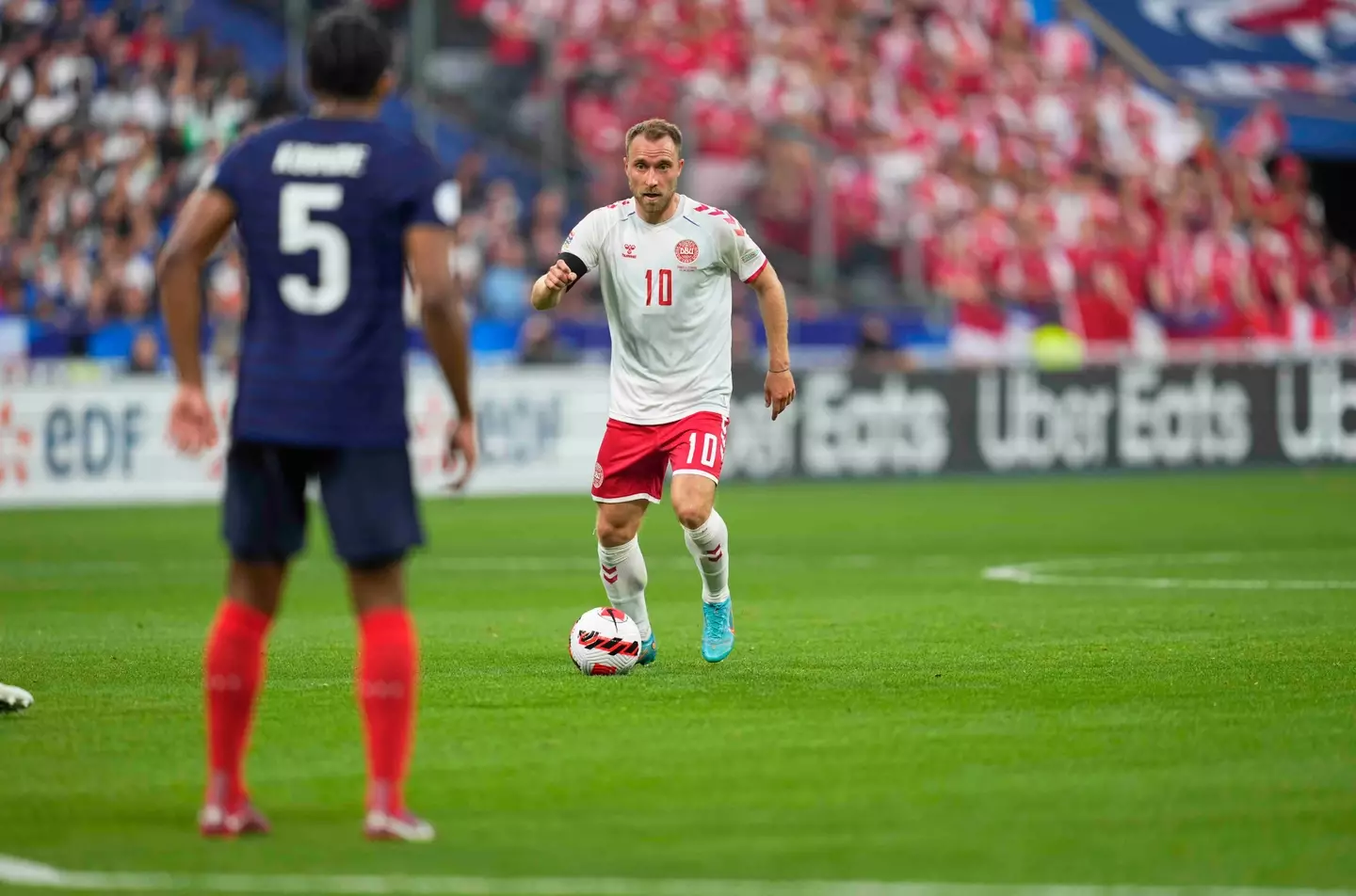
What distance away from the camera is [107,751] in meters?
7.71

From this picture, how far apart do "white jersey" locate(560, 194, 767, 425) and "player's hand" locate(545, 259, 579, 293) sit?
72 centimetres

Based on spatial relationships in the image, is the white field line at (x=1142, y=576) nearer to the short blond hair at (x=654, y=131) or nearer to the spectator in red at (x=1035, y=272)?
the short blond hair at (x=654, y=131)

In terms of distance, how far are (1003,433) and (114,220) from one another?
10540 millimetres

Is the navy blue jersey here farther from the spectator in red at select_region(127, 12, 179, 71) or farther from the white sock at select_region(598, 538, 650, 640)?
the spectator in red at select_region(127, 12, 179, 71)

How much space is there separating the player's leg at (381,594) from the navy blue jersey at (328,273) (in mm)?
98

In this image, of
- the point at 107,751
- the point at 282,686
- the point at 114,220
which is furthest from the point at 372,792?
the point at 114,220

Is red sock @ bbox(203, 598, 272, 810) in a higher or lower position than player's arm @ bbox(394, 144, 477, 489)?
lower

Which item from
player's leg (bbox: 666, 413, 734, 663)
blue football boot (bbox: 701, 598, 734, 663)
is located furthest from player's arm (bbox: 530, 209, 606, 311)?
blue football boot (bbox: 701, 598, 734, 663)

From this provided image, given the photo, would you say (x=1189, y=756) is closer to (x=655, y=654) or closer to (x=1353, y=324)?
(x=655, y=654)

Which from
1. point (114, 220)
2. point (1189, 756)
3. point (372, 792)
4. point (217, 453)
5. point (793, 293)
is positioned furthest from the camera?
point (793, 293)

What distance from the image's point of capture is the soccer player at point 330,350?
619 centimetres

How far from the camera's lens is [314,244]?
20.4 feet

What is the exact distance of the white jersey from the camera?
1045 centimetres

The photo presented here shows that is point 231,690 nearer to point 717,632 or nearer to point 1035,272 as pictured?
point 717,632
